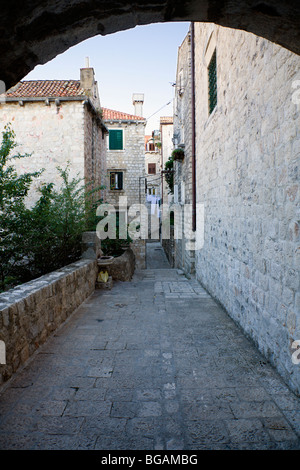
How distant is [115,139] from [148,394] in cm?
1671

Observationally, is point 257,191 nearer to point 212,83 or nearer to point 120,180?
point 212,83

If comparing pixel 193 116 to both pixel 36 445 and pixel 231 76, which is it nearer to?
pixel 231 76

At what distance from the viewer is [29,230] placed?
5422 mm

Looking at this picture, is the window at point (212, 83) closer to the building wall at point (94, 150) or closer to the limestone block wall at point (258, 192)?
the limestone block wall at point (258, 192)

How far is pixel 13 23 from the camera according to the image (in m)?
1.48

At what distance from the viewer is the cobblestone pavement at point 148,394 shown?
1.93 m

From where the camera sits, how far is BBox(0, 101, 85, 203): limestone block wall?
1029 centimetres

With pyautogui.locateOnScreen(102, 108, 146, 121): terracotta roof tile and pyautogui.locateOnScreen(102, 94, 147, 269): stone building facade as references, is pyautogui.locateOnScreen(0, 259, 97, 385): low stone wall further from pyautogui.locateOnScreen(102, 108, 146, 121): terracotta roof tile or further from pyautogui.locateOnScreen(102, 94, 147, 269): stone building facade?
pyautogui.locateOnScreen(102, 108, 146, 121): terracotta roof tile

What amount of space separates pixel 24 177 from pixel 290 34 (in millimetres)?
4438

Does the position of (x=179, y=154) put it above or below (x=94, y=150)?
below

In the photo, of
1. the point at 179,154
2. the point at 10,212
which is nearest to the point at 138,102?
the point at 179,154

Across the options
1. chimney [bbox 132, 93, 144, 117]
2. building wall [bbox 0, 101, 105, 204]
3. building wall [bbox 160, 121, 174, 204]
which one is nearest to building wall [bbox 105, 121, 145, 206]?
Answer: chimney [bbox 132, 93, 144, 117]

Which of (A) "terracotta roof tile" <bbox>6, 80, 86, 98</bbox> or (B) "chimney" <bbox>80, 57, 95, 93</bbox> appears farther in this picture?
(B) "chimney" <bbox>80, 57, 95, 93</bbox>

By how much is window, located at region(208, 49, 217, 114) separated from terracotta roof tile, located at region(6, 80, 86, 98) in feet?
18.3
